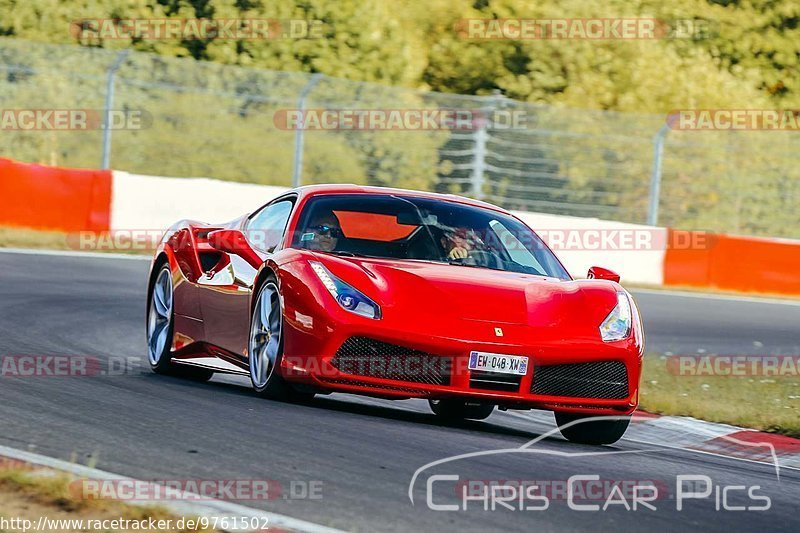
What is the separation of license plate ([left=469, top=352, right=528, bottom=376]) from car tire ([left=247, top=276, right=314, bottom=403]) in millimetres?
940

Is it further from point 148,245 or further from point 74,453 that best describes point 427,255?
point 148,245

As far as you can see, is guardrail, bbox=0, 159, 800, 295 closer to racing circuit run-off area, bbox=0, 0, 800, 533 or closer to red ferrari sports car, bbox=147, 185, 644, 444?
racing circuit run-off area, bbox=0, 0, 800, 533

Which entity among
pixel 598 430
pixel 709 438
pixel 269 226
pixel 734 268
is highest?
pixel 269 226

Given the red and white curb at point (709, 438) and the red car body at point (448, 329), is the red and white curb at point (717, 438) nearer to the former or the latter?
the red and white curb at point (709, 438)

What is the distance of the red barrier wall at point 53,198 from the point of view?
18.8 metres

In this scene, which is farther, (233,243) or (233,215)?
(233,215)

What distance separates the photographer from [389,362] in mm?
7152

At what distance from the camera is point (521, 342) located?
23.8 ft

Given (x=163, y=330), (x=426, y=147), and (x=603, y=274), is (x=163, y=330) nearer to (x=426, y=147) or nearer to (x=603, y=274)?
(x=603, y=274)

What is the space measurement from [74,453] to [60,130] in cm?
2004

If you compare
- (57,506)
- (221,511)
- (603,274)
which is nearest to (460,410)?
(603,274)

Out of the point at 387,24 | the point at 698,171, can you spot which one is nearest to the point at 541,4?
the point at 387,24

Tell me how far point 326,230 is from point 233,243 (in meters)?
0.57

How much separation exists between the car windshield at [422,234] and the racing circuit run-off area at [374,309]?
23mm
